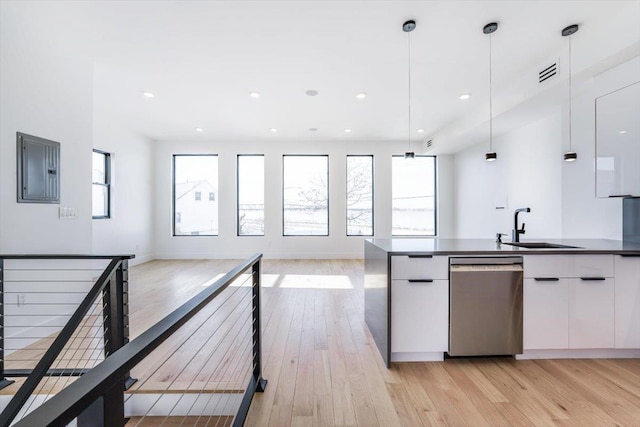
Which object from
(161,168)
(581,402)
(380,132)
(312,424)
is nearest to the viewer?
(312,424)

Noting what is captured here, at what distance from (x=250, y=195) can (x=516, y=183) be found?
5.50m

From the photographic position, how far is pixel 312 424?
1.75m

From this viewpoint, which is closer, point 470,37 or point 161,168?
point 470,37

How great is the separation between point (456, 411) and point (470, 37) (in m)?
3.20

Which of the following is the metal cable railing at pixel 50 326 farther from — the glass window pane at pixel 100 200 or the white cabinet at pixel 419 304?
the glass window pane at pixel 100 200

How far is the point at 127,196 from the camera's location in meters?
6.18

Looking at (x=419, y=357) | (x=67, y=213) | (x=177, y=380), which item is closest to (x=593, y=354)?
(x=419, y=357)

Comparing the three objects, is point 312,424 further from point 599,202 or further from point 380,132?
point 380,132

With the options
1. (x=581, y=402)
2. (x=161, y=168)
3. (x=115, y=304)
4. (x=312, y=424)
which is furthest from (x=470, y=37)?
(x=161, y=168)

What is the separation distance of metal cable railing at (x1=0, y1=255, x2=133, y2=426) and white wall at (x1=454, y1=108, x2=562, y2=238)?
496 cm

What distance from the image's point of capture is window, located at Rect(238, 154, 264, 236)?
7.39m

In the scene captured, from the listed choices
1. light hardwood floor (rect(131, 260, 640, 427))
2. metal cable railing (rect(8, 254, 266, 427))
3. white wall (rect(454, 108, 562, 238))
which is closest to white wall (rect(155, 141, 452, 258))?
Result: white wall (rect(454, 108, 562, 238))

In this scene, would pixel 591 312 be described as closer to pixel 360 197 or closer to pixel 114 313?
pixel 114 313

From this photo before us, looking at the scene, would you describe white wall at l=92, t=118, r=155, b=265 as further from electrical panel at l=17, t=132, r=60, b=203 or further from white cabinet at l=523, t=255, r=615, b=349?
white cabinet at l=523, t=255, r=615, b=349
